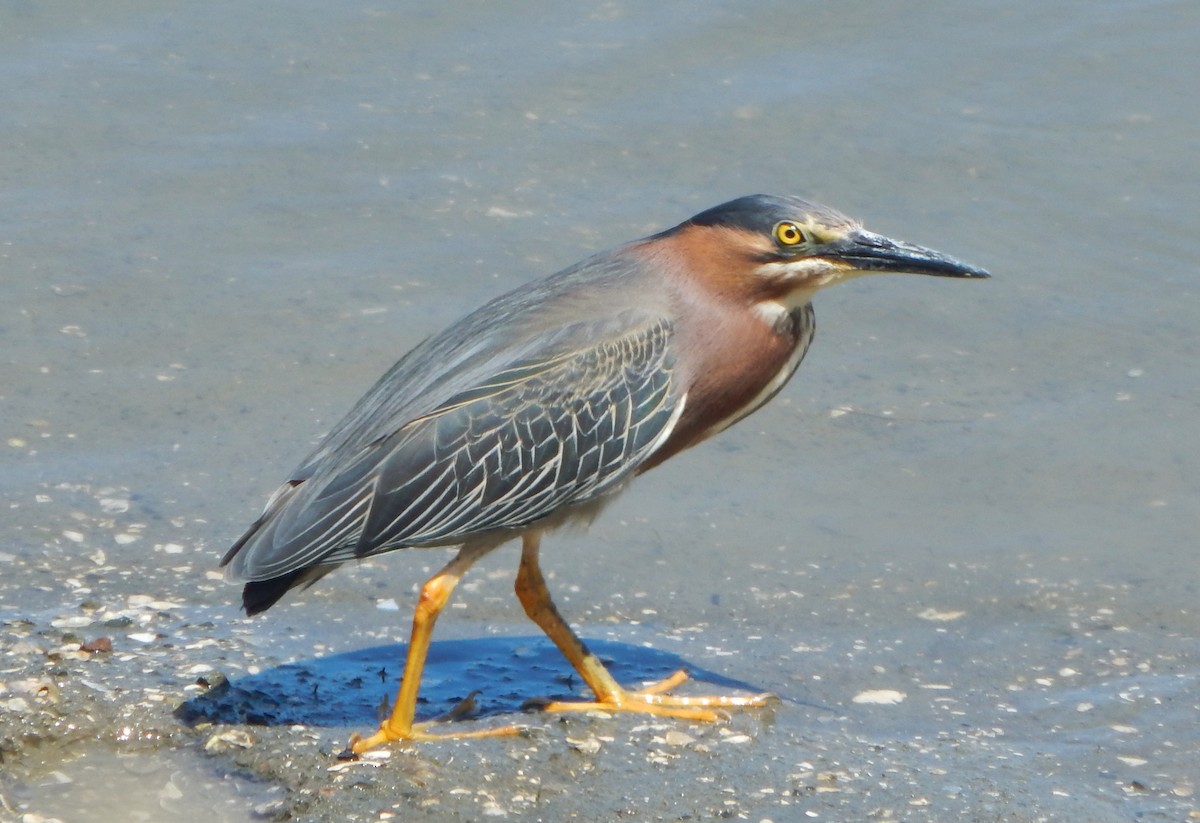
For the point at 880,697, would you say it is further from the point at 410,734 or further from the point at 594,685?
the point at 410,734

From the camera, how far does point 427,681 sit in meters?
5.43

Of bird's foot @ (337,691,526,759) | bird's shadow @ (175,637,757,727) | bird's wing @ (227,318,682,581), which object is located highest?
bird's wing @ (227,318,682,581)

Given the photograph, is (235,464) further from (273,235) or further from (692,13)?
(692,13)

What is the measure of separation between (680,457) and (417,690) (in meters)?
2.36

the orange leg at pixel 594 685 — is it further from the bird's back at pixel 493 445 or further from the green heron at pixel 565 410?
the bird's back at pixel 493 445

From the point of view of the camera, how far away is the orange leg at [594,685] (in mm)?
5121

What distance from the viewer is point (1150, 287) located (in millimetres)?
7852

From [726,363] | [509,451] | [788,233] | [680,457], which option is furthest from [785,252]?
[680,457]

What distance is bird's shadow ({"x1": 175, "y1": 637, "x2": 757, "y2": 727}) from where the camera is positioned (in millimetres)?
5000

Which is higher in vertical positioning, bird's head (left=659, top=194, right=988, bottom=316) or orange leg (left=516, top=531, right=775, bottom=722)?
bird's head (left=659, top=194, right=988, bottom=316)

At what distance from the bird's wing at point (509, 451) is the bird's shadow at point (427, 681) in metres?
0.46

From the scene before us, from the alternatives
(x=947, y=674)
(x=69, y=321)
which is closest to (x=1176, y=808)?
(x=947, y=674)

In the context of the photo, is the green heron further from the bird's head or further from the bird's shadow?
the bird's shadow

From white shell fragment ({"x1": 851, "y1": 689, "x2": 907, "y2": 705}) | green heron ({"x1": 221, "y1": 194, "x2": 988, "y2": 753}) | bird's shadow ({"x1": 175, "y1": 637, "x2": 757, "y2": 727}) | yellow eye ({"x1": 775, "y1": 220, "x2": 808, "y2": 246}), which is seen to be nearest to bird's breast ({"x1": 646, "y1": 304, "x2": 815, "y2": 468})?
green heron ({"x1": 221, "y1": 194, "x2": 988, "y2": 753})
